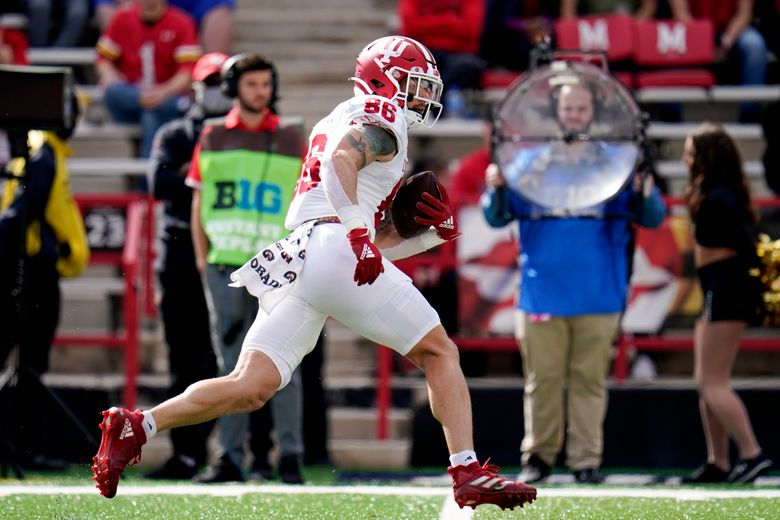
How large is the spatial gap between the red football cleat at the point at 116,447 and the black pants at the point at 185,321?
8.30 ft

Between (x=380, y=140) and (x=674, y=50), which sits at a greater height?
(x=674, y=50)

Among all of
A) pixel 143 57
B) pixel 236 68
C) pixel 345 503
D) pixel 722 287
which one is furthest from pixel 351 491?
pixel 143 57

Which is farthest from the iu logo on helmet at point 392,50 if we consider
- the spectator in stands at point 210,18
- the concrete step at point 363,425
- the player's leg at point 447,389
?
the spectator in stands at point 210,18

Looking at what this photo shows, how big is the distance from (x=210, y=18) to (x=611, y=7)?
3.20 m

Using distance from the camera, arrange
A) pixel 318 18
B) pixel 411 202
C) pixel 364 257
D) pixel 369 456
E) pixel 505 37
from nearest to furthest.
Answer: pixel 364 257 < pixel 411 202 < pixel 369 456 < pixel 505 37 < pixel 318 18

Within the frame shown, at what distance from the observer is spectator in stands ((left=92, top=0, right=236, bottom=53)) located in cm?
1166

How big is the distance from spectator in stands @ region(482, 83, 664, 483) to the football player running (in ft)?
6.67

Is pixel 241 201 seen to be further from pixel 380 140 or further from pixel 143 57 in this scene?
pixel 143 57

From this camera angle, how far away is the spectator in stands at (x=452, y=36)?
10914 millimetres

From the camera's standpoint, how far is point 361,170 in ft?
17.4

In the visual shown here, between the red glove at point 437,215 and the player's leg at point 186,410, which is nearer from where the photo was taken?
the player's leg at point 186,410

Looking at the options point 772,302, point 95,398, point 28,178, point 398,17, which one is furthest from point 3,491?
point 398,17

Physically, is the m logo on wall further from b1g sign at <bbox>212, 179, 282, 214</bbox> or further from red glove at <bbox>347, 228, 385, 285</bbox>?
A: red glove at <bbox>347, 228, 385, 285</bbox>

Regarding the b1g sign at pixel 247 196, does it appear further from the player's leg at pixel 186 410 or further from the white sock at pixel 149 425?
the white sock at pixel 149 425
